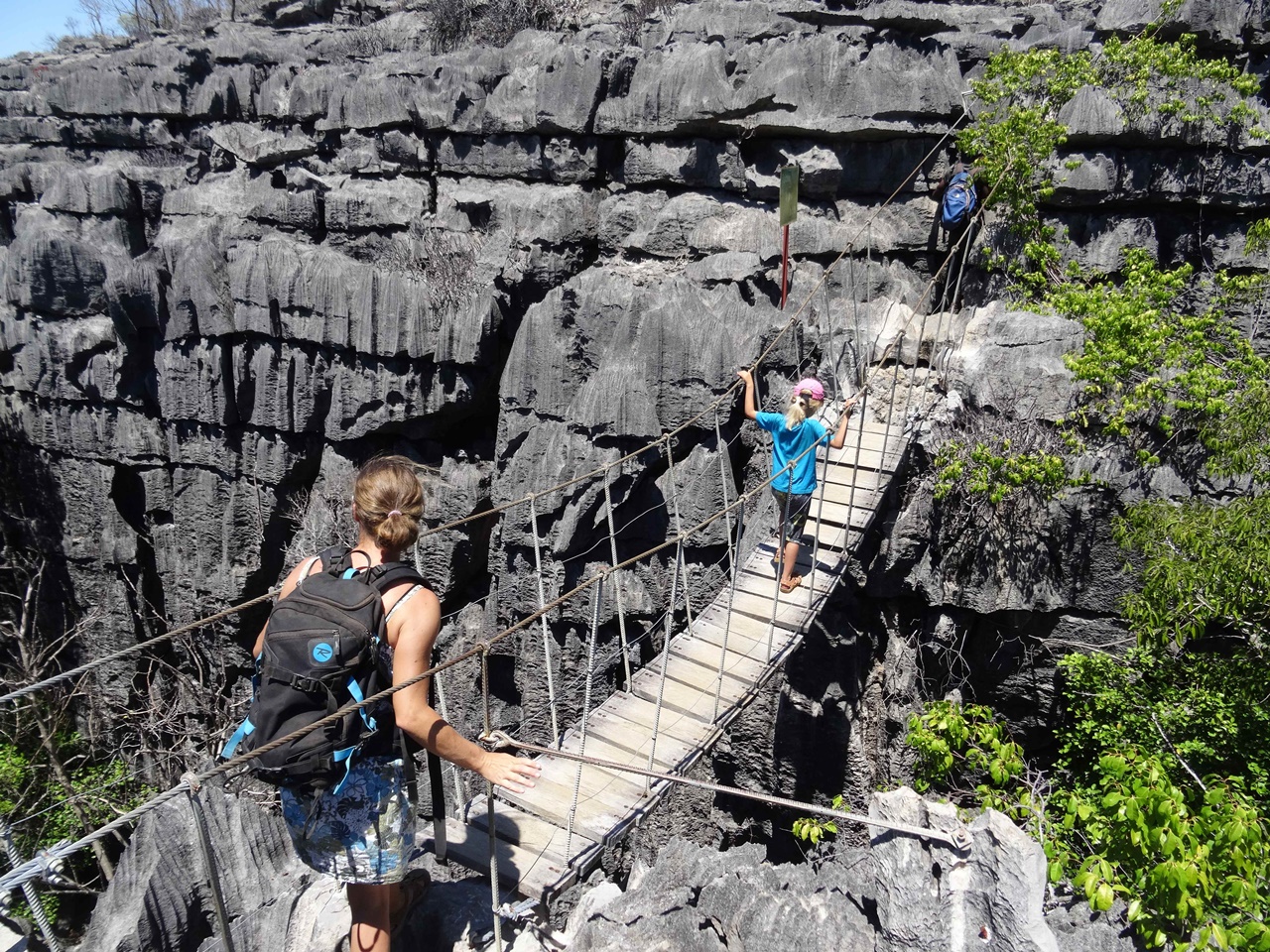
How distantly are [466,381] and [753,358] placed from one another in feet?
8.51

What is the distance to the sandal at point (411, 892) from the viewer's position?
2.39 metres

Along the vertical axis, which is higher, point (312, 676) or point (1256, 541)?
point (312, 676)

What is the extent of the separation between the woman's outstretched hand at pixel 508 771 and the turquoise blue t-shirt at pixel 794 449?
2.27 metres

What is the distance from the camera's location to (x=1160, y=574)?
4.47m

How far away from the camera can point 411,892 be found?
243 cm

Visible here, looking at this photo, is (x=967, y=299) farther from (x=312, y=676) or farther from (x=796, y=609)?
(x=312, y=676)

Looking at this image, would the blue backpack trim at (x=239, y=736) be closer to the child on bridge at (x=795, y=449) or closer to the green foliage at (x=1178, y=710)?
Result: the child on bridge at (x=795, y=449)

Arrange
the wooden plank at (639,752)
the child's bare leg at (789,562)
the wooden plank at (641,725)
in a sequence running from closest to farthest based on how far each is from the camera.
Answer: the wooden plank at (639,752) → the wooden plank at (641,725) → the child's bare leg at (789,562)

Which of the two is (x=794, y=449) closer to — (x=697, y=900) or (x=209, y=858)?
(x=697, y=900)

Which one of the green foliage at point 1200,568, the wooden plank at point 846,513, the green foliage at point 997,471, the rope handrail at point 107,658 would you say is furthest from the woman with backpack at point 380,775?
the green foliage at point 997,471

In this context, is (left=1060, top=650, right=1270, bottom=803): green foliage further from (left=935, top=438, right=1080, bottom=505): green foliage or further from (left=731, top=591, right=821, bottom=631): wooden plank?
(left=731, top=591, right=821, bottom=631): wooden plank

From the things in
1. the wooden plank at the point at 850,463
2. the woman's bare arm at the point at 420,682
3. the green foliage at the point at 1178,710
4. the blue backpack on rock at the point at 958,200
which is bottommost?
the green foliage at the point at 1178,710

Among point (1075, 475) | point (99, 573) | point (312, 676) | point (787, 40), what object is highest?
point (787, 40)

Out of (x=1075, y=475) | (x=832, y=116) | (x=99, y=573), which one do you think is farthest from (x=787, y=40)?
(x=99, y=573)
